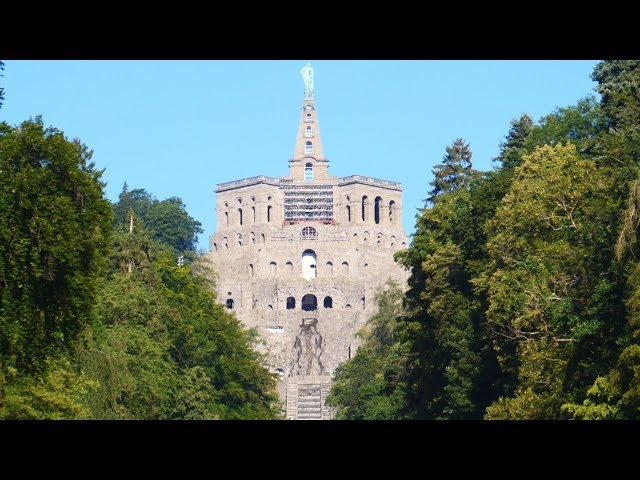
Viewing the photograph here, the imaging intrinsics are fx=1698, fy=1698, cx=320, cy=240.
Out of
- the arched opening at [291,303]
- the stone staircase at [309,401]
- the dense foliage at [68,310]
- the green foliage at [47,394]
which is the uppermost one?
the arched opening at [291,303]

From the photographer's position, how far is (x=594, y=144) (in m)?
61.9

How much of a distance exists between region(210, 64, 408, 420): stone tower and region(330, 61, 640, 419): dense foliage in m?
67.8

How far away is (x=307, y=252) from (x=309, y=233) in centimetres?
200

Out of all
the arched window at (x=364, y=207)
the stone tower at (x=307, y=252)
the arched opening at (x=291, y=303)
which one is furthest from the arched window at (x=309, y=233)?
the arched opening at (x=291, y=303)

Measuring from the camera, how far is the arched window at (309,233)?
564 ft

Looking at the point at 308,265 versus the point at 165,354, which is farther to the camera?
the point at 308,265

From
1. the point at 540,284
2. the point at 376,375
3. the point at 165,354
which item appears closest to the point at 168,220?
the point at 376,375

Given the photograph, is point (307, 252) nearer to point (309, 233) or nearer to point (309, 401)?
point (309, 233)

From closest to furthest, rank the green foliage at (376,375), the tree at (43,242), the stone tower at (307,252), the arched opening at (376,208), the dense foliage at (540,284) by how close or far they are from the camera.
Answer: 1. the dense foliage at (540,284)
2. the tree at (43,242)
3. the green foliage at (376,375)
4. the stone tower at (307,252)
5. the arched opening at (376,208)

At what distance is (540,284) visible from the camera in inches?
1877

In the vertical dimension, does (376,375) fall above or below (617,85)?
below

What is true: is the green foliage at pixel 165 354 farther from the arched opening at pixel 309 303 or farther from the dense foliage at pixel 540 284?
Answer: the arched opening at pixel 309 303

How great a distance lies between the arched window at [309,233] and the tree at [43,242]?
412 feet
